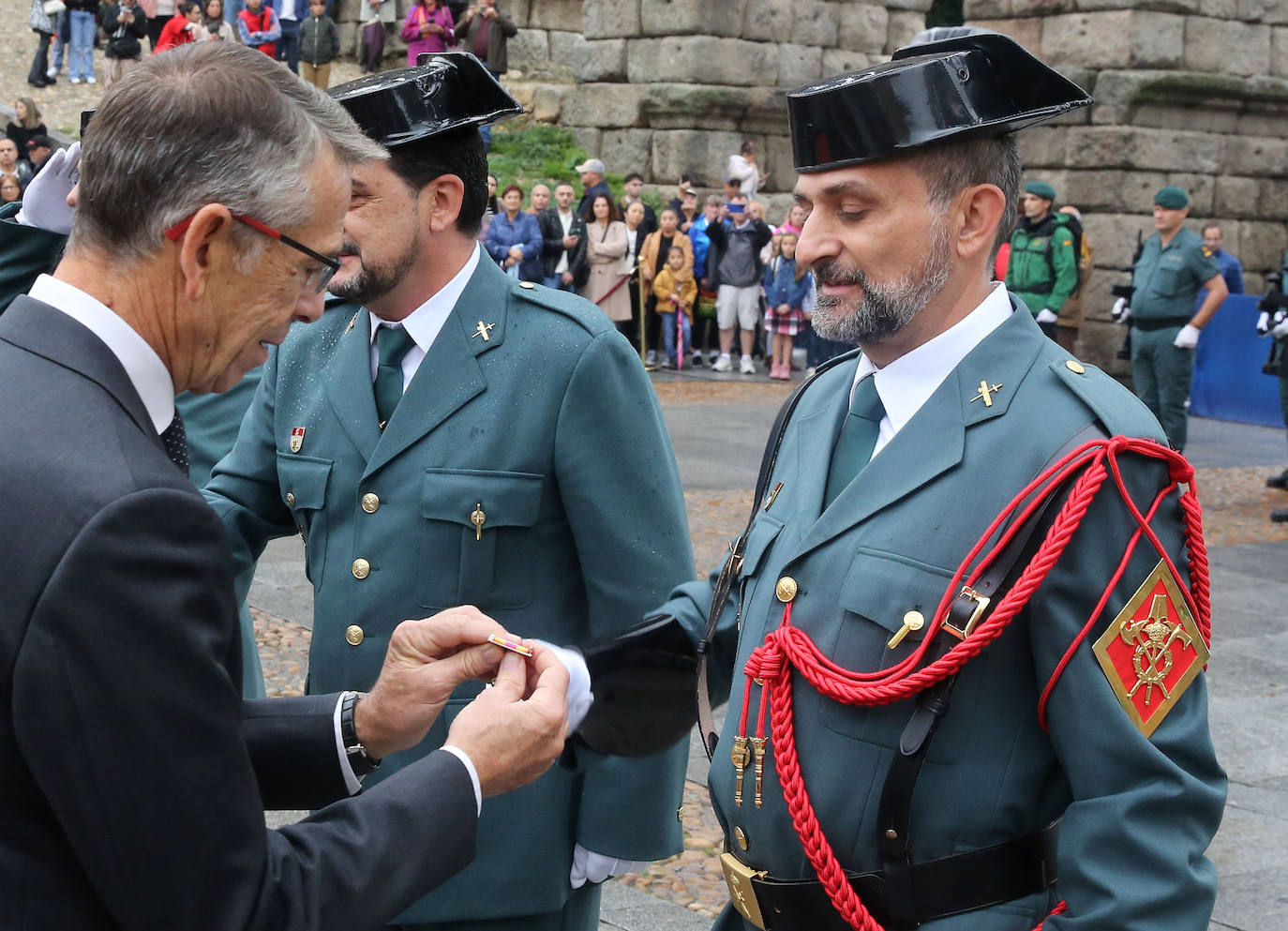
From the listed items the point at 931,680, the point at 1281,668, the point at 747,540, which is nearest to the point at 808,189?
the point at 747,540

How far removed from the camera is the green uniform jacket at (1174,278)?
11453mm

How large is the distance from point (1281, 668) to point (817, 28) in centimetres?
1388

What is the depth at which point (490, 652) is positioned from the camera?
7.25 ft

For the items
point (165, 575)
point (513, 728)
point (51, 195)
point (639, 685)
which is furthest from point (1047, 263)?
point (165, 575)

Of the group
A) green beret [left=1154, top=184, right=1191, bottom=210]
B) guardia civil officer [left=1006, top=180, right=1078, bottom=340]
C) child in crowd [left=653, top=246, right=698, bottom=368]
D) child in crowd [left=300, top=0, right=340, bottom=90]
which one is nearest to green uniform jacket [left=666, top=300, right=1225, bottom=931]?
green beret [left=1154, top=184, right=1191, bottom=210]

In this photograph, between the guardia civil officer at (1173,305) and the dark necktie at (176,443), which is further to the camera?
the guardia civil officer at (1173,305)

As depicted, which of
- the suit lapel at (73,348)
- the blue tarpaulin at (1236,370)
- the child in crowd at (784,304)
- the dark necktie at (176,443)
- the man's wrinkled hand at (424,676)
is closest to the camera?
the suit lapel at (73,348)

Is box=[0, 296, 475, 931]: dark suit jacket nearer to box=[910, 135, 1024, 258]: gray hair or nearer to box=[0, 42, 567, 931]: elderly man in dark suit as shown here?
box=[0, 42, 567, 931]: elderly man in dark suit

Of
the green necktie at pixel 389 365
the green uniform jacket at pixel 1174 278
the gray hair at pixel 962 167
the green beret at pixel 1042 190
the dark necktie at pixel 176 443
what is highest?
the gray hair at pixel 962 167

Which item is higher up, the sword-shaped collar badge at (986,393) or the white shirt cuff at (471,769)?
the sword-shaped collar badge at (986,393)

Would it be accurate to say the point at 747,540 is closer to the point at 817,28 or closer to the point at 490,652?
Answer: the point at 490,652

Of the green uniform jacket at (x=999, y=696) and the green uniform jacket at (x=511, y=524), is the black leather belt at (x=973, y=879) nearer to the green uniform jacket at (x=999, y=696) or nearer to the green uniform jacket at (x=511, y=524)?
the green uniform jacket at (x=999, y=696)

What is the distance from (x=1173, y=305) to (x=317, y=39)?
44.4 feet

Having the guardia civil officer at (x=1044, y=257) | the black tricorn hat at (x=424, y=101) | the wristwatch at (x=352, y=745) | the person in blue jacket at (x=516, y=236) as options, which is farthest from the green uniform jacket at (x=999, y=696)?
the person in blue jacket at (x=516, y=236)
